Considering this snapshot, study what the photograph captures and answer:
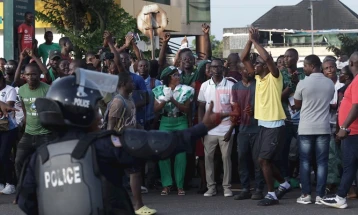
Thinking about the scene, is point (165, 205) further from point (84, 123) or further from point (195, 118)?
point (84, 123)

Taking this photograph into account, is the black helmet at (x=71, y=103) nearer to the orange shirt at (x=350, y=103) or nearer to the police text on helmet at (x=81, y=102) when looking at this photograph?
the police text on helmet at (x=81, y=102)

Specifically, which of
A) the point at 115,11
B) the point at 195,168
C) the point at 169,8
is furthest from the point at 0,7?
the point at 195,168

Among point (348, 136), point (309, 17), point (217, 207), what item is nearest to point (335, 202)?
point (348, 136)

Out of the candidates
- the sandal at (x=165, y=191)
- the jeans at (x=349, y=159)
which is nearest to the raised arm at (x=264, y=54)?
the jeans at (x=349, y=159)

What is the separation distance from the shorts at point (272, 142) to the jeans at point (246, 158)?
0.39 metres

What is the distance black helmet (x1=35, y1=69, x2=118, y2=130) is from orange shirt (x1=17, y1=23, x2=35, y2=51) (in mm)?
10883

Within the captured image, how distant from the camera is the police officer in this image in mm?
4625

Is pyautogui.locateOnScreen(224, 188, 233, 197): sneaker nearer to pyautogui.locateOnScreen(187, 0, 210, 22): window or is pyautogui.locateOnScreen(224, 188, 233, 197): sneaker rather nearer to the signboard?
the signboard

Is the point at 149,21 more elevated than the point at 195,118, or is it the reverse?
the point at 149,21

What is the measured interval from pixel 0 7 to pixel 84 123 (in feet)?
67.5

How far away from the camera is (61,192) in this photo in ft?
15.3

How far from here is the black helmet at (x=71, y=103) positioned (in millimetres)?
4672

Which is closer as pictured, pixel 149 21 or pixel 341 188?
pixel 341 188

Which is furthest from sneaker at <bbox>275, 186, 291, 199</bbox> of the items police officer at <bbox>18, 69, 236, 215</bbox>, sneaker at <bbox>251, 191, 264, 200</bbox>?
police officer at <bbox>18, 69, 236, 215</bbox>
